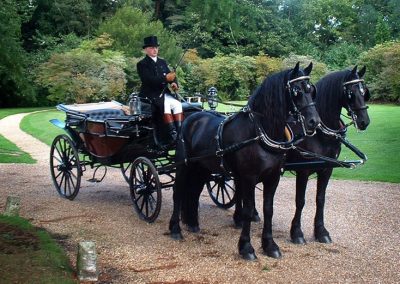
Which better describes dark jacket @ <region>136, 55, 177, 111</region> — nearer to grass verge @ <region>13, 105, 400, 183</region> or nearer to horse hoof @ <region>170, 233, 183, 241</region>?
horse hoof @ <region>170, 233, 183, 241</region>

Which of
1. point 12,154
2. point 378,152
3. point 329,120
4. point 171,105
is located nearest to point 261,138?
point 329,120

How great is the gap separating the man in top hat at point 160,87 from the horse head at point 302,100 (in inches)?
85.7

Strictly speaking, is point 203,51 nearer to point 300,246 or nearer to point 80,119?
point 80,119

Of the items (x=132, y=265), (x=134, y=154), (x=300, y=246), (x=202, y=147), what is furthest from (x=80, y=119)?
(x=300, y=246)

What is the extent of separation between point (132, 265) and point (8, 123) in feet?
66.5

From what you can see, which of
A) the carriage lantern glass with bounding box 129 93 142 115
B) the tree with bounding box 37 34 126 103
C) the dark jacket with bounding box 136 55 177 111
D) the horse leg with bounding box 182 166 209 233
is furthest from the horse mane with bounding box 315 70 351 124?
the tree with bounding box 37 34 126 103

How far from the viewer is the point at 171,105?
7285mm

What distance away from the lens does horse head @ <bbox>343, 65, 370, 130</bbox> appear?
5.98 meters

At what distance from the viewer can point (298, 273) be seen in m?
5.28

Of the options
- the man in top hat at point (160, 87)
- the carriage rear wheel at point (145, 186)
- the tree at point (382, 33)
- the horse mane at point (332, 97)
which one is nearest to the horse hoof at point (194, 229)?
the carriage rear wheel at point (145, 186)

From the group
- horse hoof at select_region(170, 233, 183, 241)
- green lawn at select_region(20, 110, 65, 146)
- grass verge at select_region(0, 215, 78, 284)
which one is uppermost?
grass verge at select_region(0, 215, 78, 284)

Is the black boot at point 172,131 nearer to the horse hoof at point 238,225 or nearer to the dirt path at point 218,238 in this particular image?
the dirt path at point 218,238

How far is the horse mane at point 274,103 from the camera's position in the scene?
5426 millimetres

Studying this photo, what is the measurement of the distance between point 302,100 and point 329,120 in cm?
101
